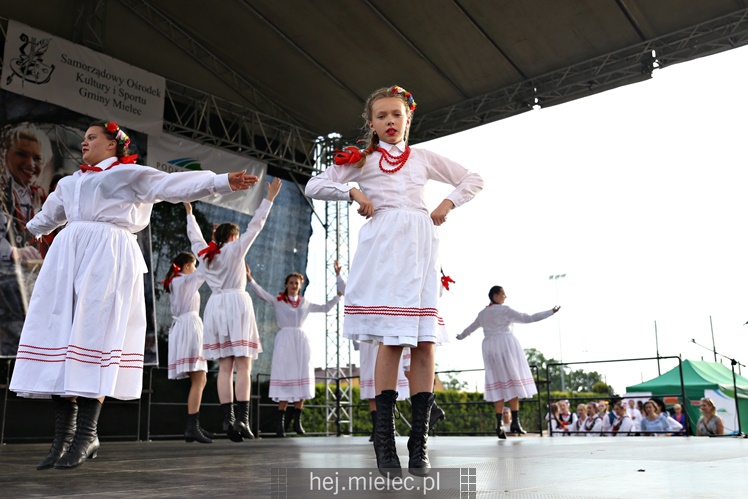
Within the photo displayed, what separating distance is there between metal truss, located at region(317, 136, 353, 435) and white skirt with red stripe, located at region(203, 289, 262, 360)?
385 cm

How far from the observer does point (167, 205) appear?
9.19m

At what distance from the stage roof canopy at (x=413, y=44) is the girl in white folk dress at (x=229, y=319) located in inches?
128

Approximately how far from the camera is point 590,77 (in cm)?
802

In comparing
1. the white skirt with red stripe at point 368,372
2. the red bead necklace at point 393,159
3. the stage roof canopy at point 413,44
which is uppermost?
the stage roof canopy at point 413,44

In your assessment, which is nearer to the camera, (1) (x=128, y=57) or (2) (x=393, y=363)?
(2) (x=393, y=363)

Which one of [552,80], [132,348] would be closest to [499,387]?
[552,80]

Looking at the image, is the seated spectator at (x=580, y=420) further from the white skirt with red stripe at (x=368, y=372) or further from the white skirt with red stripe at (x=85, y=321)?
the white skirt with red stripe at (x=85, y=321)

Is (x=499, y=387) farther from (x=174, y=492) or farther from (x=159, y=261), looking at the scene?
(x=174, y=492)

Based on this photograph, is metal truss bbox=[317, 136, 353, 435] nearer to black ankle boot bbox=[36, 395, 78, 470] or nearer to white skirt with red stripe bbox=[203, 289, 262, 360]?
white skirt with red stripe bbox=[203, 289, 262, 360]

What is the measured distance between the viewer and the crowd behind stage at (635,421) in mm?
8188

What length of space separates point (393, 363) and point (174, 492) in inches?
37.9

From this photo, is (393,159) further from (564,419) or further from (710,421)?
(564,419)

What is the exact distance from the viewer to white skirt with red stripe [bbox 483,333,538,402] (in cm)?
722

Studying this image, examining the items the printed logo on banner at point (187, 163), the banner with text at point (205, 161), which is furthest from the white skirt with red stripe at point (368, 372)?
A: the printed logo on banner at point (187, 163)
